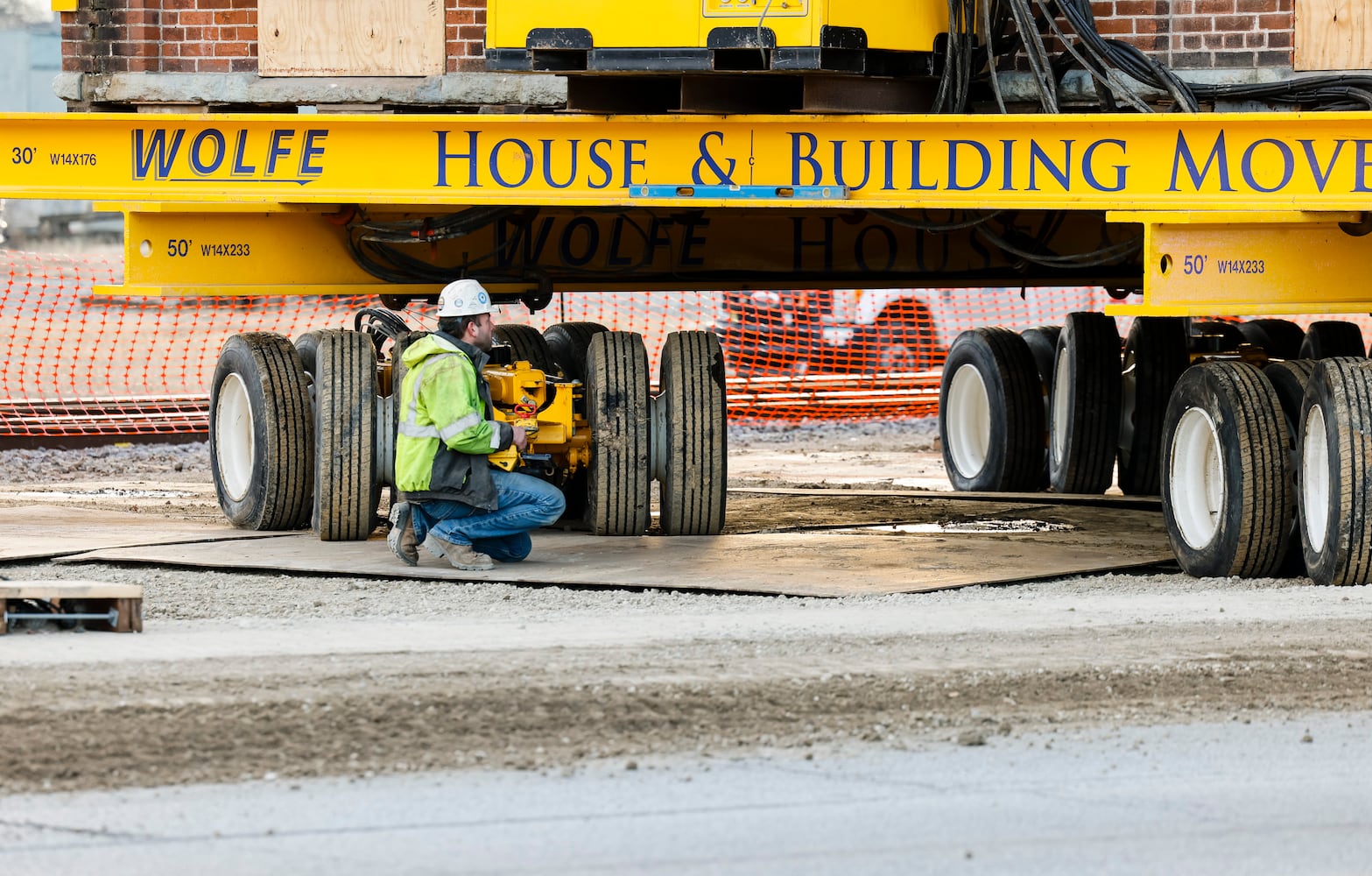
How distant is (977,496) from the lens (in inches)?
567

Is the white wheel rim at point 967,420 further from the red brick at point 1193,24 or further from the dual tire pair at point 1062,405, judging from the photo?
the red brick at point 1193,24

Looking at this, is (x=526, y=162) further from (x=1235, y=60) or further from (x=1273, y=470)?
(x=1273, y=470)

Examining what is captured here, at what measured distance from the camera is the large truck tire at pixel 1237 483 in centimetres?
982

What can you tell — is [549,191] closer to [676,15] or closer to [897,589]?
[676,15]

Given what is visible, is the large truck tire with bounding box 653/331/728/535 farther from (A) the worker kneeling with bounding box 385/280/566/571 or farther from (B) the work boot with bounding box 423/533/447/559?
(B) the work boot with bounding box 423/533/447/559

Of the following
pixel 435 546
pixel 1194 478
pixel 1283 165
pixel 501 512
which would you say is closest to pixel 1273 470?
pixel 1194 478

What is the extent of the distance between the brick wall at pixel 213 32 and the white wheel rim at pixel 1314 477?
2145 millimetres

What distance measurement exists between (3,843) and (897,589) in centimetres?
494

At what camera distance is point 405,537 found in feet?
33.5

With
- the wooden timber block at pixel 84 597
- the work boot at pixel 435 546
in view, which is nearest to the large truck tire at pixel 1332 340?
the work boot at pixel 435 546

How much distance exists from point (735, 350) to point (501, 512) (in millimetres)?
14107

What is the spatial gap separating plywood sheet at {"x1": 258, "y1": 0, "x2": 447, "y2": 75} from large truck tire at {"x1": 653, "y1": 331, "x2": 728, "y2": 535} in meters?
1.94

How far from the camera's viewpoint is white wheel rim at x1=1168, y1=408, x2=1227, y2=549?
10.4 metres

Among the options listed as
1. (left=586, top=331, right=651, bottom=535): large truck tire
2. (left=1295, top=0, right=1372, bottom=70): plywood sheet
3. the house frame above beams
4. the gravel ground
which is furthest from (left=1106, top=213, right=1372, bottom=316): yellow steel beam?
(left=586, top=331, right=651, bottom=535): large truck tire
